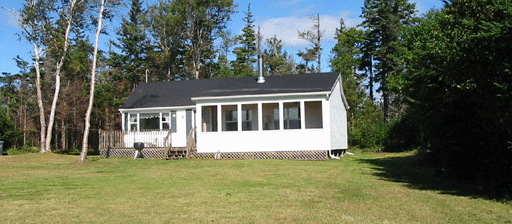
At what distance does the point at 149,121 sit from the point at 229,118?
484 cm

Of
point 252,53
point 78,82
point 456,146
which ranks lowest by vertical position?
point 456,146

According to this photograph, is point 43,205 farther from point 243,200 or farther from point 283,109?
point 283,109

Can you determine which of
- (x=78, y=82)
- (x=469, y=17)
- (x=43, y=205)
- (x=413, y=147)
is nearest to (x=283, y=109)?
(x=413, y=147)

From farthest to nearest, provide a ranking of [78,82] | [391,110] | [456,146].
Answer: [391,110]
[78,82]
[456,146]

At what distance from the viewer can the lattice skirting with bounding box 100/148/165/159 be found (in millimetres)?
24375

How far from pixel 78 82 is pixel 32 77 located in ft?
21.5

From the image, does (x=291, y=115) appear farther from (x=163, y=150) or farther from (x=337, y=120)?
(x=163, y=150)

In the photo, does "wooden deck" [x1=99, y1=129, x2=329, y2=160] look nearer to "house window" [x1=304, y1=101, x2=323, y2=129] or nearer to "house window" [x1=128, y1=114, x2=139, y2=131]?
"house window" [x1=128, y1=114, x2=139, y2=131]

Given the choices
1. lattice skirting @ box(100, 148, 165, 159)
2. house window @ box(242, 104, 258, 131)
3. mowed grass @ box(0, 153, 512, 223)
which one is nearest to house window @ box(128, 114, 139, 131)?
lattice skirting @ box(100, 148, 165, 159)

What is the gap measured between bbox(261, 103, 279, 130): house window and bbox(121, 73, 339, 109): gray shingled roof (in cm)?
115

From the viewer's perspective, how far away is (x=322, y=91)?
72.4 feet

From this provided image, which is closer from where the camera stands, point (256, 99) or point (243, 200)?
point (243, 200)

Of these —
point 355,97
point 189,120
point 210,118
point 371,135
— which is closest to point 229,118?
point 210,118

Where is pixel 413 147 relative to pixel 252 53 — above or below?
below
